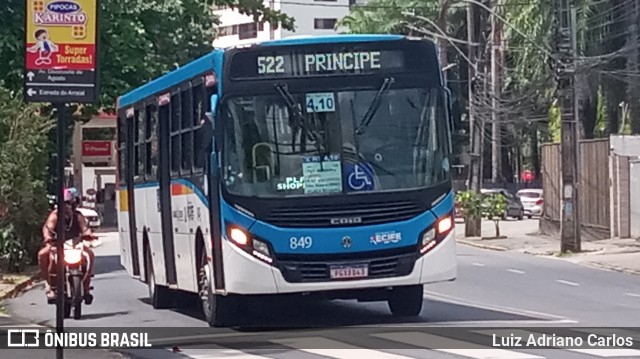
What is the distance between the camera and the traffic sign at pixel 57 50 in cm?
1145

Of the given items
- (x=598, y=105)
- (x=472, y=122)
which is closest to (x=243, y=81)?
(x=472, y=122)

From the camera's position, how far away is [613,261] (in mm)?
31641

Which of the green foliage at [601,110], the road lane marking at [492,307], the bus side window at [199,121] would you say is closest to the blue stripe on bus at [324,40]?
the bus side window at [199,121]

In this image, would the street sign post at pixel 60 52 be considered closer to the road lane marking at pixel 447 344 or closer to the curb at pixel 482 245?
the road lane marking at pixel 447 344

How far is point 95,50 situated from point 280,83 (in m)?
4.55

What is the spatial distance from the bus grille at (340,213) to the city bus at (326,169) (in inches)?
0.4

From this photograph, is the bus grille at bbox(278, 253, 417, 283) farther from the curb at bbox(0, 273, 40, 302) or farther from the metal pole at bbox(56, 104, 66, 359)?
the curb at bbox(0, 273, 40, 302)

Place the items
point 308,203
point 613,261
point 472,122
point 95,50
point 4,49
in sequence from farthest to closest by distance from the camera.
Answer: point 472,122
point 613,261
point 4,49
point 308,203
point 95,50

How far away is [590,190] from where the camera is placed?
40062 millimetres

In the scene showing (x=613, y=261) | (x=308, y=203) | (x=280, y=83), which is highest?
(x=280, y=83)

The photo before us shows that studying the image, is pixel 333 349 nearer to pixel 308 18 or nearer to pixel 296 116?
pixel 296 116

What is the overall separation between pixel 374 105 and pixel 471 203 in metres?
28.0

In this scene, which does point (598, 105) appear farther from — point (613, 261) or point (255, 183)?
point (255, 183)

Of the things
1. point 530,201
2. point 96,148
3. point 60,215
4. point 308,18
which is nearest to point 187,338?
point 60,215
